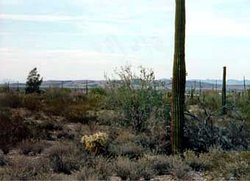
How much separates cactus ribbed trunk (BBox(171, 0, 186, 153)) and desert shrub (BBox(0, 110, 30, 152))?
5.13 meters

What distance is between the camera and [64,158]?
14227 mm

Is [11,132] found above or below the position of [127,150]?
above

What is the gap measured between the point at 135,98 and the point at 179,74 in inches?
208

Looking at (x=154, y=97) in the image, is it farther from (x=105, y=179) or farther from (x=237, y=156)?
(x=105, y=179)

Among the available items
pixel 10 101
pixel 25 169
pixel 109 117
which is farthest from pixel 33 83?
pixel 25 169

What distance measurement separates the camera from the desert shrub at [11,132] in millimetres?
17608

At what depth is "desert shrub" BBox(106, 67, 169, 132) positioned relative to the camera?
2005 cm

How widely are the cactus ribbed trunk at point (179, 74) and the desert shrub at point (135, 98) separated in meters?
3.04

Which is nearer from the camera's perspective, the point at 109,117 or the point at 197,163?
the point at 197,163

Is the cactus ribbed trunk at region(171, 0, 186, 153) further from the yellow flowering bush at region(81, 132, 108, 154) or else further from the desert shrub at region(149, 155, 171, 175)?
the yellow flowering bush at region(81, 132, 108, 154)

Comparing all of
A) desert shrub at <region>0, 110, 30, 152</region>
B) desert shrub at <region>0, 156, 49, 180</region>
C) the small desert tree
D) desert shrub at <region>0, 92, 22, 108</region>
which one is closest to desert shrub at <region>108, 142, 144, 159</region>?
desert shrub at <region>0, 156, 49, 180</region>

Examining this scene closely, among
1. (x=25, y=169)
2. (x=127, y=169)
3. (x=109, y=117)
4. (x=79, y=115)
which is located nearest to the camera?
(x=25, y=169)

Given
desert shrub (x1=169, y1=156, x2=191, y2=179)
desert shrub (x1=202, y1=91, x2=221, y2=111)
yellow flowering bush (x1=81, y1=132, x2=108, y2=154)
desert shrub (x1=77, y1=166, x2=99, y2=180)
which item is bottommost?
desert shrub (x1=169, y1=156, x2=191, y2=179)

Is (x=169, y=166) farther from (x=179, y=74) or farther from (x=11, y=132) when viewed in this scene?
(x=11, y=132)
